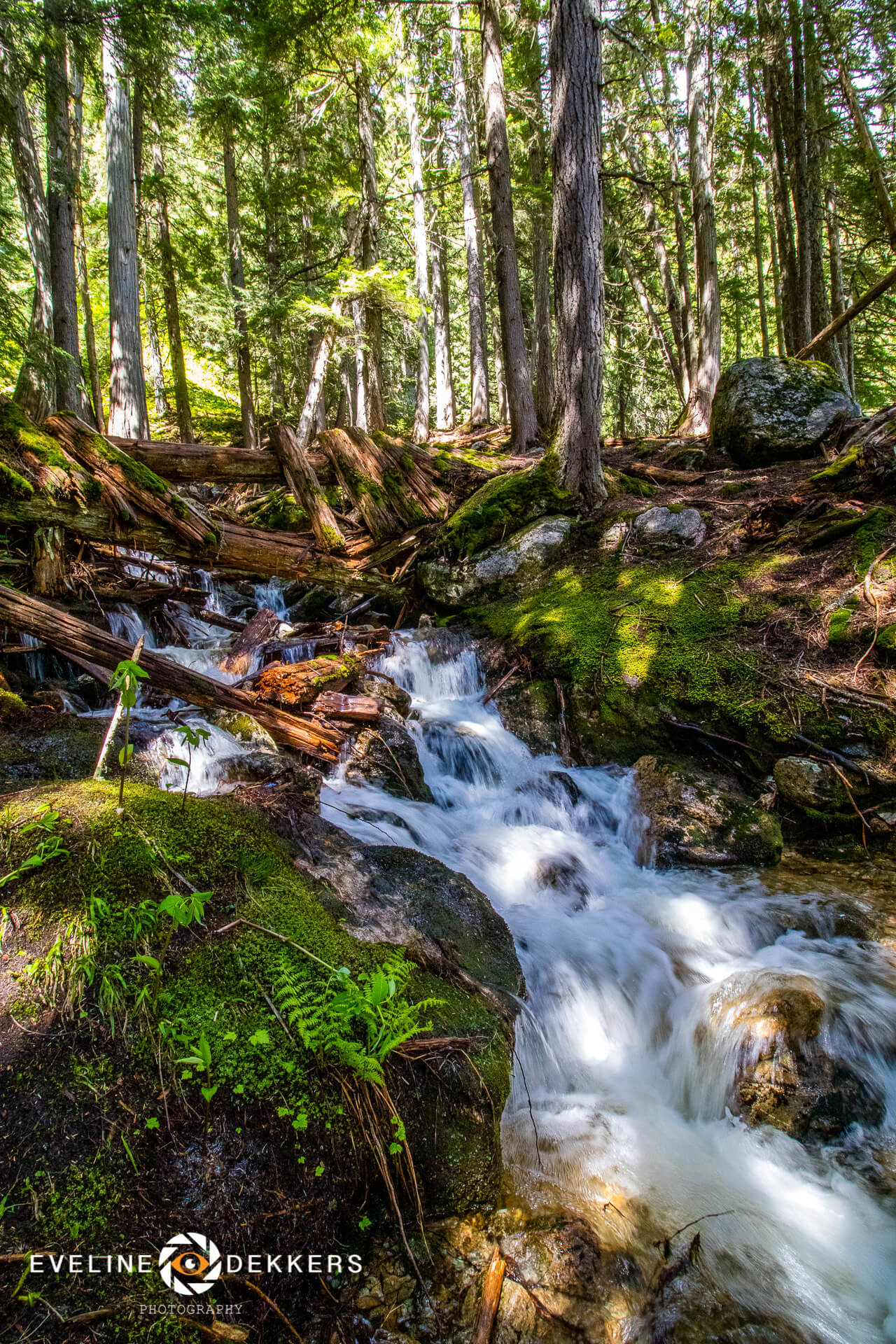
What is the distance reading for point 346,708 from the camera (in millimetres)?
5508

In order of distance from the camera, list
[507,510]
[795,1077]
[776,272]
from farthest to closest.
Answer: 1. [776,272]
2. [507,510]
3. [795,1077]

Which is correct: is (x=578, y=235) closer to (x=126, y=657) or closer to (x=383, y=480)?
(x=383, y=480)

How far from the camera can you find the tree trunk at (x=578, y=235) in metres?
7.31

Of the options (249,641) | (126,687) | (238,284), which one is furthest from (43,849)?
(238,284)

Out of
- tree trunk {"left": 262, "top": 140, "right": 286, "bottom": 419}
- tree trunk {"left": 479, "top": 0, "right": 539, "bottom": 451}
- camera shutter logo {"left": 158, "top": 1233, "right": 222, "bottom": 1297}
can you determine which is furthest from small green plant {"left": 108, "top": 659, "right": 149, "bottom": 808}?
tree trunk {"left": 262, "top": 140, "right": 286, "bottom": 419}

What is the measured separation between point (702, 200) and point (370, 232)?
729cm

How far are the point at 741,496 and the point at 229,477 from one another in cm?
768

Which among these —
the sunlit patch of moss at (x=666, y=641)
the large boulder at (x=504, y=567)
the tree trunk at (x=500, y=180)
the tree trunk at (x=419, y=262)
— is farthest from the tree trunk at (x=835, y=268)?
the sunlit patch of moss at (x=666, y=641)

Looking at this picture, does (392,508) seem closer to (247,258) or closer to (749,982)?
(749,982)

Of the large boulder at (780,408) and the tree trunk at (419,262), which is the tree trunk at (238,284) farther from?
the large boulder at (780,408)

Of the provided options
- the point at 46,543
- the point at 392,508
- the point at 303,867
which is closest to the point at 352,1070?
the point at 303,867

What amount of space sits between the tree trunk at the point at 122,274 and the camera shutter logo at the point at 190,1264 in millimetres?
12111

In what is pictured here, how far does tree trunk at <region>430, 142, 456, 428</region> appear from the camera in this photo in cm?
1947

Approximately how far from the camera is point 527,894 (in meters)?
4.49
